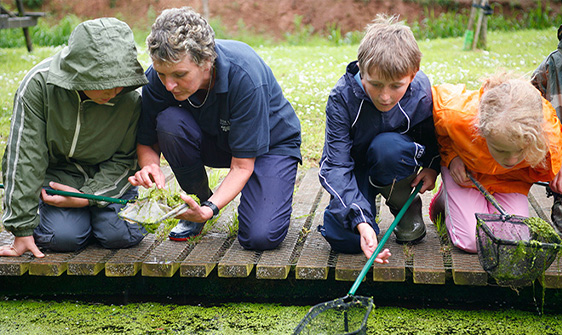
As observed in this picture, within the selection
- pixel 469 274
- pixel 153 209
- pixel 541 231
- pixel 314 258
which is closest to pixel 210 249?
pixel 153 209

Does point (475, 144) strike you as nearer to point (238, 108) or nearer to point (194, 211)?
point (238, 108)

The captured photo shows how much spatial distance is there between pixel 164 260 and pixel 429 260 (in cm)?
115

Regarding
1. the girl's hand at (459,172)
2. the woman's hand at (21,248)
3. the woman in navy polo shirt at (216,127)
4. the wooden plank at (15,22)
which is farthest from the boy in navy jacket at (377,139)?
the wooden plank at (15,22)

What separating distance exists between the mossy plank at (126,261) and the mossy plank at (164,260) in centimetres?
4

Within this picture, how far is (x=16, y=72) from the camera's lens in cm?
651

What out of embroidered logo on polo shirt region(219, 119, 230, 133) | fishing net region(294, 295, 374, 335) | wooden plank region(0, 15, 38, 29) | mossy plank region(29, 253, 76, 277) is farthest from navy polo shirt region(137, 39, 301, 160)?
wooden plank region(0, 15, 38, 29)

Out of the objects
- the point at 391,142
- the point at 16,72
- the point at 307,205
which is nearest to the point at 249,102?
the point at 391,142

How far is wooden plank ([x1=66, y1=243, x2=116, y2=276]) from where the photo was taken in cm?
258

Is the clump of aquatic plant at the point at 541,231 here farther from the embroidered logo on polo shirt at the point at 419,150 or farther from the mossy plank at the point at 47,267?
the mossy plank at the point at 47,267

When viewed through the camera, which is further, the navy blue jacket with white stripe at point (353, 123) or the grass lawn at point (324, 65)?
the grass lawn at point (324, 65)

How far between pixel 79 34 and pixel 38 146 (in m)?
0.53

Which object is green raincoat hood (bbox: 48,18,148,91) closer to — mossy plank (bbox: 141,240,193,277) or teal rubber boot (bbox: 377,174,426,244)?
mossy plank (bbox: 141,240,193,277)

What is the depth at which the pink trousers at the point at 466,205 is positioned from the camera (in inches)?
105

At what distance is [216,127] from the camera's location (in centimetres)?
281
